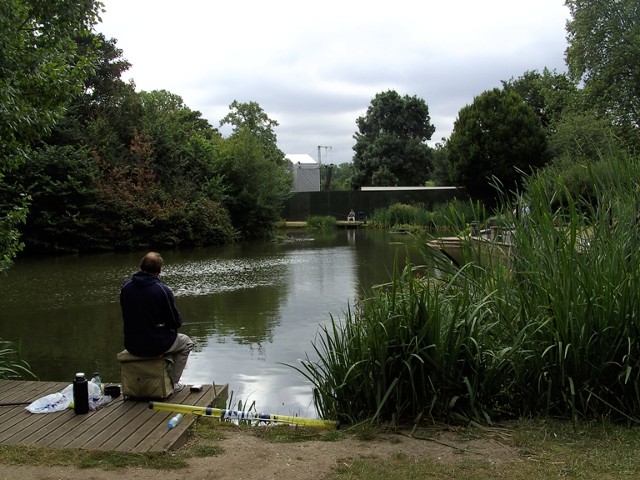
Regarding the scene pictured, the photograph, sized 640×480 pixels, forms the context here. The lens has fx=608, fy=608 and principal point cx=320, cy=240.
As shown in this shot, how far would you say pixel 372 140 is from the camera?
153 feet

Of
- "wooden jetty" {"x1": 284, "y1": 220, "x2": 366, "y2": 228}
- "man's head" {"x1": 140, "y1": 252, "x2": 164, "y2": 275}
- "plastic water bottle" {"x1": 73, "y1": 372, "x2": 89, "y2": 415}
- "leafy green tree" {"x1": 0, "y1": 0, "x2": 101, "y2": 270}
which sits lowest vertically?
"plastic water bottle" {"x1": 73, "y1": 372, "x2": 89, "y2": 415}

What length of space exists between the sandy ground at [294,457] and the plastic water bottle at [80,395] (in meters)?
1.00

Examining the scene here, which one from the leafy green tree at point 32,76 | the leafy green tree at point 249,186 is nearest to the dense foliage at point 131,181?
the leafy green tree at point 249,186

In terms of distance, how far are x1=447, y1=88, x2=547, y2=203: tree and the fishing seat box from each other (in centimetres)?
2491

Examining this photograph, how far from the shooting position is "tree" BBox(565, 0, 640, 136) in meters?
22.1

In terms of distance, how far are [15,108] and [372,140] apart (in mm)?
42824

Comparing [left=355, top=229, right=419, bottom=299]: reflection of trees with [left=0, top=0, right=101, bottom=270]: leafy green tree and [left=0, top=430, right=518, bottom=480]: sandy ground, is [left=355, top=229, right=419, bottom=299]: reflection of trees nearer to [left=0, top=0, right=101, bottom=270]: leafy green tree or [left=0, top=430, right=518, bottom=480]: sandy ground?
[left=0, top=0, right=101, bottom=270]: leafy green tree

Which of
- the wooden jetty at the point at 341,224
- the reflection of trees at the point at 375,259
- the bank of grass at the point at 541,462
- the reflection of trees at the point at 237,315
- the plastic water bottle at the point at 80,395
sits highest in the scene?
the wooden jetty at the point at 341,224

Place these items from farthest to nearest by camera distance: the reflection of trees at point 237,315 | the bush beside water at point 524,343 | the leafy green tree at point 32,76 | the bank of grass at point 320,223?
1. the bank of grass at point 320,223
2. the reflection of trees at point 237,315
3. the leafy green tree at point 32,76
4. the bush beside water at point 524,343

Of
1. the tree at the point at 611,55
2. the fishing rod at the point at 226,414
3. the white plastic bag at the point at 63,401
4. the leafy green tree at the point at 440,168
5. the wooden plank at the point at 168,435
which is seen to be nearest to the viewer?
the wooden plank at the point at 168,435

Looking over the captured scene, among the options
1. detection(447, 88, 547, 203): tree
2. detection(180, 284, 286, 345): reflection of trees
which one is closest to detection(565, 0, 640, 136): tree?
detection(447, 88, 547, 203): tree

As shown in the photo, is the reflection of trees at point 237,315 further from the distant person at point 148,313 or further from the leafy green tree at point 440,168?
the leafy green tree at point 440,168

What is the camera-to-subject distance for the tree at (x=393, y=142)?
44719mm

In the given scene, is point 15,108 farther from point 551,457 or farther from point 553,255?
point 551,457
